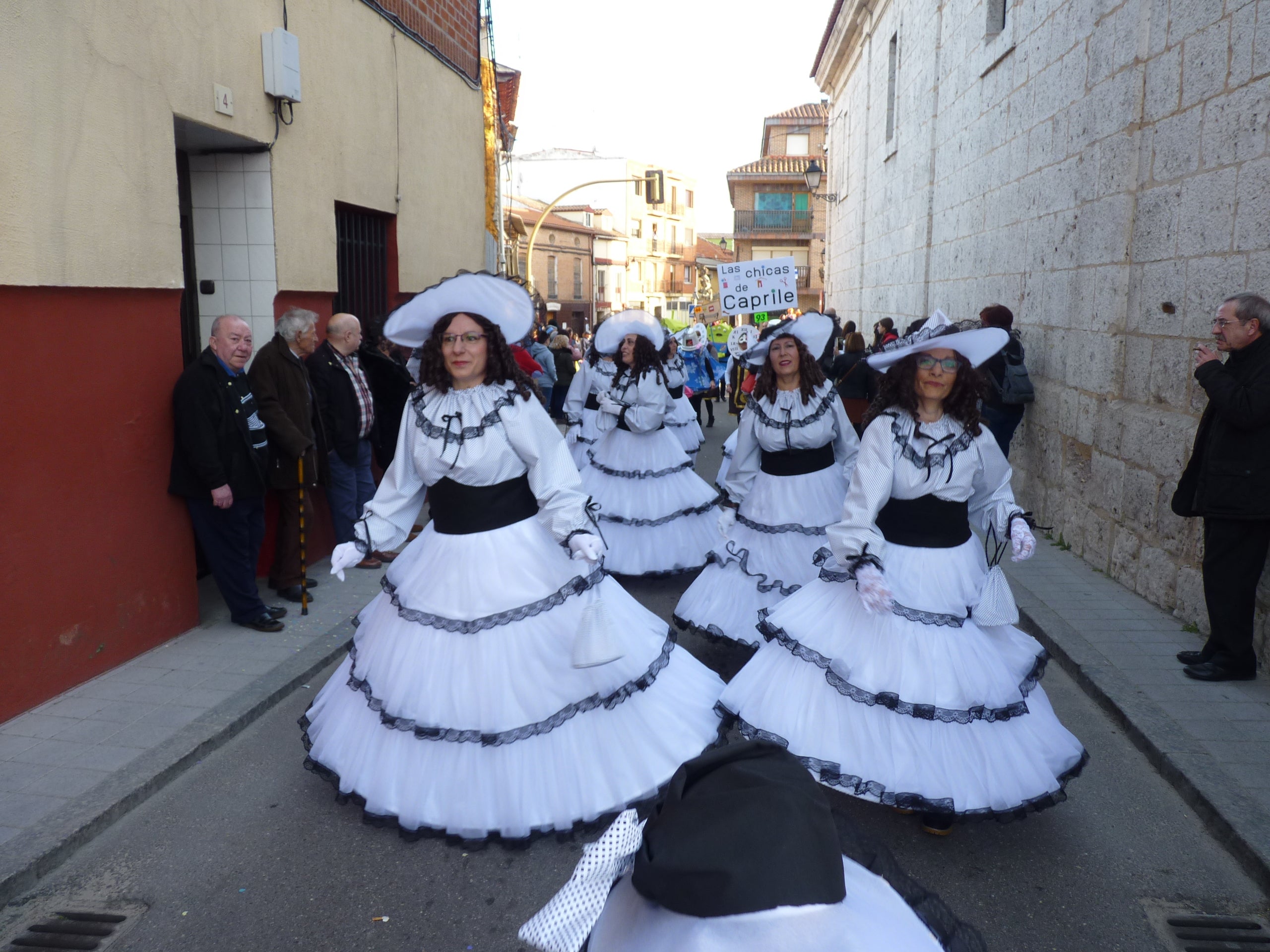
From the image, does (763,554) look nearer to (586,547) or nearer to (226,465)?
(586,547)

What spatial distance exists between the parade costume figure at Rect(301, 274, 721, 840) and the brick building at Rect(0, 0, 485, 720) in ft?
6.13

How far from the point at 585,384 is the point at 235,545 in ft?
13.2

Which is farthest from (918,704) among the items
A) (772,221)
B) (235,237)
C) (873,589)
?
(772,221)

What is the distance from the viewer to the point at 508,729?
376cm

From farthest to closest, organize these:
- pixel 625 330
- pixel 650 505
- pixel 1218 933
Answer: pixel 625 330
pixel 650 505
pixel 1218 933

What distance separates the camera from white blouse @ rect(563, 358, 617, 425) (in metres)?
9.24

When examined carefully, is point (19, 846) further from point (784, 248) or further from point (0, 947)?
point (784, 248)

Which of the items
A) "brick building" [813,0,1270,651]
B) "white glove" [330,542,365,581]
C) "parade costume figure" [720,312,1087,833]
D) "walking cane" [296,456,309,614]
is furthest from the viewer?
"walking cane" [296,456,309,614]

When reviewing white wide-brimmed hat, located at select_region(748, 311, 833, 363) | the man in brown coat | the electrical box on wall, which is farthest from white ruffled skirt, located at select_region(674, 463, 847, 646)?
the electrical box on wall

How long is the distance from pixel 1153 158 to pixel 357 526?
623 cm

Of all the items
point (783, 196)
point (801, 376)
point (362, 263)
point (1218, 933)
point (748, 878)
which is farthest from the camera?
point (783, 196)

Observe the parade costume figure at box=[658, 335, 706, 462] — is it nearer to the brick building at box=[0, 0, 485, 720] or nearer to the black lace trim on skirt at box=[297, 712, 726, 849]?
the brick building at box=[0, 0, 485, 720]

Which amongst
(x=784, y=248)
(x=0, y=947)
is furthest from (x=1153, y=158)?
Result: (x=784, y=248)

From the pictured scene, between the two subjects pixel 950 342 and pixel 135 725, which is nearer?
pixel 950 342
